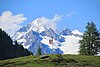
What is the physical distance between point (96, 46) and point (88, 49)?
2.97m

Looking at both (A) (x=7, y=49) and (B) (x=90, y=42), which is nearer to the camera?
(B) (x=90, y=42)

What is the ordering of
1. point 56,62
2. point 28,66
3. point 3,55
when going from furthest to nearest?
point 3,55, point 56,62, point 28,66

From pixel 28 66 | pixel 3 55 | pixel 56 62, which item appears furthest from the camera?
pixel 3 55

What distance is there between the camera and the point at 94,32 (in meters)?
110

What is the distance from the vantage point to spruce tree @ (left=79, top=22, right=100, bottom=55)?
106688 mm

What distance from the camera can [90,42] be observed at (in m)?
108

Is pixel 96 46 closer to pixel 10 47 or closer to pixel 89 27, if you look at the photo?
pixel 89 27

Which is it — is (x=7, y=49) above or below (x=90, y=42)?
above

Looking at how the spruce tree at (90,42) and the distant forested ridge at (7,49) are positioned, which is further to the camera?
the distant forested ridge at (7,49)

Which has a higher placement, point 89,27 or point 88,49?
point 89,27

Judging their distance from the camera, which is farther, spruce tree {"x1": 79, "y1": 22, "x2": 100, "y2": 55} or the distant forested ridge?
the distant forested ridge

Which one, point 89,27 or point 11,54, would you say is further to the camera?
point 11,54

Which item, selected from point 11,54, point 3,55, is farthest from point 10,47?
point 3,55

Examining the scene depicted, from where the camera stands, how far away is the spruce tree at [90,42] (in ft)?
350
